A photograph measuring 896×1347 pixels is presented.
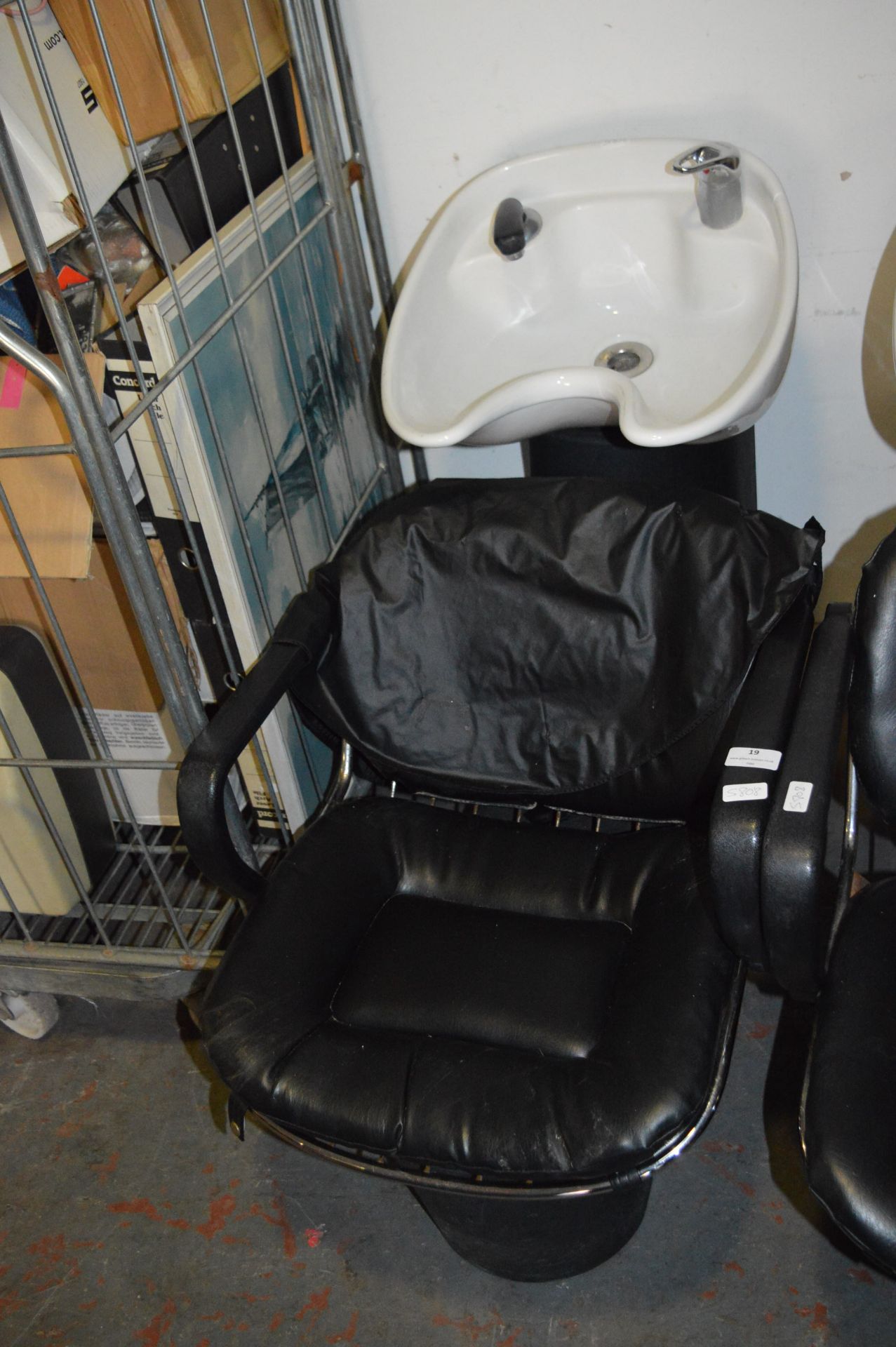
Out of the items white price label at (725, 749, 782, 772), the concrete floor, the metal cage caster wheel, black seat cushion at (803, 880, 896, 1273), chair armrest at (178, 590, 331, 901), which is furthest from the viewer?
the metal cage caster wheel

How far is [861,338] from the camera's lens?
1764 mm

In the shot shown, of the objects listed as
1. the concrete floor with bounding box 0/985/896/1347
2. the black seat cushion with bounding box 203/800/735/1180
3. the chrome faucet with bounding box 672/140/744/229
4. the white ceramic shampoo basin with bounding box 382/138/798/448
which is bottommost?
the concrete floor with bounding box 0/985/896/1347

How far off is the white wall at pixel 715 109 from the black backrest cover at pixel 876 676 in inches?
30.1

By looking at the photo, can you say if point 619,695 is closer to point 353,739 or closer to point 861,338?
point 353,739

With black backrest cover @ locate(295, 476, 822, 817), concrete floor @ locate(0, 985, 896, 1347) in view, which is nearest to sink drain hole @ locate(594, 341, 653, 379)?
black backrest cover @ locate(295, 476, 822, 817)

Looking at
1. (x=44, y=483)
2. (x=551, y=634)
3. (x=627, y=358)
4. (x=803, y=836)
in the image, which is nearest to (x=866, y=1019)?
(x=803, y=836)

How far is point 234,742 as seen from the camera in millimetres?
1286

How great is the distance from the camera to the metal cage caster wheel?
1829 mm

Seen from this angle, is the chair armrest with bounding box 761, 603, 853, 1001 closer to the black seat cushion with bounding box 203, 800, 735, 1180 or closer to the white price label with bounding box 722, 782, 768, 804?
the white price label with bounding box 722, 782, 768, 804

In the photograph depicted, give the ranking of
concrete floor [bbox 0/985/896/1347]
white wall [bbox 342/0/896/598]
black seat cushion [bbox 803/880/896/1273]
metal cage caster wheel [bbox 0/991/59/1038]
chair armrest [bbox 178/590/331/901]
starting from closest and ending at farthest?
1. black seat cushion [bbox 803/880/896/1273]
2. chair armrest [bbox 178/590/331/901]
3. concrete floor [bbox 0/985/896/1347]
4. white wall [bbox 342/0/896/598]
5. metal cage caster wheel [bbox 0/991/59/1038]

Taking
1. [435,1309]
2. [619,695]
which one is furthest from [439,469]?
[435,1309]

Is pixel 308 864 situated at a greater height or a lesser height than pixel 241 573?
lesser

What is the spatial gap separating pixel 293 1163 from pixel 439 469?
49.7 inches

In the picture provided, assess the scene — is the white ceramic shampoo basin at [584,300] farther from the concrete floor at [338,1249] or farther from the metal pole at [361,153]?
the concrete floor at [338,1249]
